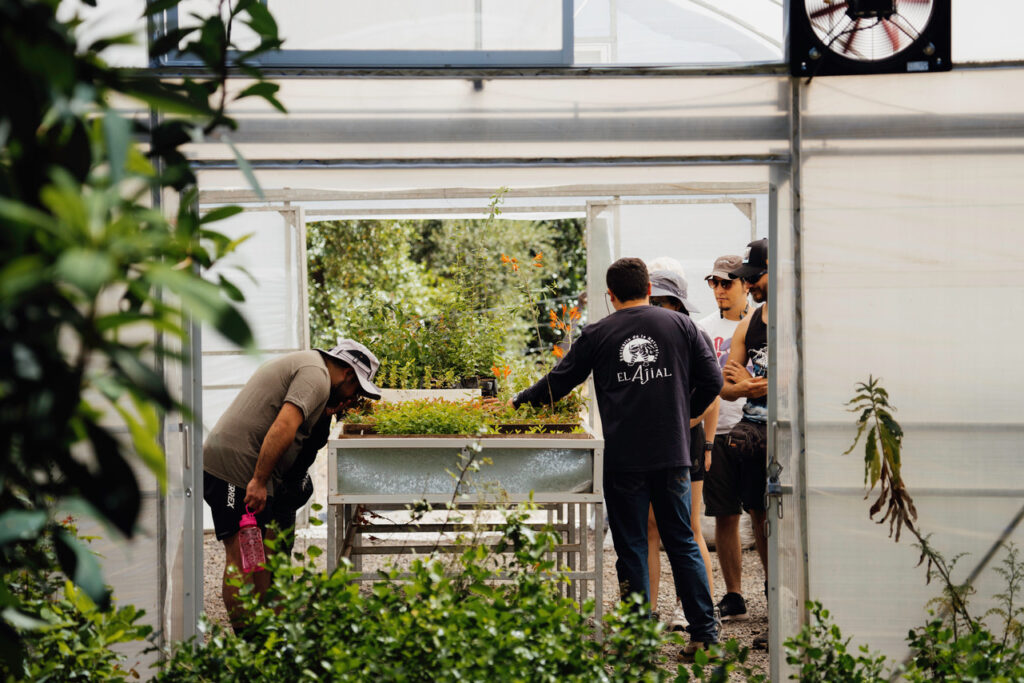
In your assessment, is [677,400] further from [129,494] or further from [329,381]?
[129,494]

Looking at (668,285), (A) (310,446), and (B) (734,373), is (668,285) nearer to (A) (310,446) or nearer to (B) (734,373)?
(B) (734,373)

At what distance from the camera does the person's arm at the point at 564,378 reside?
4203mm

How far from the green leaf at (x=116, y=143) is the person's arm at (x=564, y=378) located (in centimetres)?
336

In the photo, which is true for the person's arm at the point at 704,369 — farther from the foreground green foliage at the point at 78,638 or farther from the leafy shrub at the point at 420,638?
the foreground green foliage at the point at 78,638

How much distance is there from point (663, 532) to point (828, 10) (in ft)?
7.26

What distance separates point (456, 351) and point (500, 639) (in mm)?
3689

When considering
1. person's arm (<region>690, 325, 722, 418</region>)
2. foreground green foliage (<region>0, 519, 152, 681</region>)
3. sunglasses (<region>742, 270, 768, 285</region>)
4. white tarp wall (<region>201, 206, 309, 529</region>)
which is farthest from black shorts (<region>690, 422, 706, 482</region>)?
white tarp wall (<region>201, 206, 309, 529</region>)

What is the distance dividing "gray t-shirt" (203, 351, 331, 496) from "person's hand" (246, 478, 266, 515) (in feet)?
0.54

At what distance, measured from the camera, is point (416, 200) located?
22.1 feet

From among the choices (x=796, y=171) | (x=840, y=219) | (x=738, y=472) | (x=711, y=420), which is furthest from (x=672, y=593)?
(x=796, y=171)

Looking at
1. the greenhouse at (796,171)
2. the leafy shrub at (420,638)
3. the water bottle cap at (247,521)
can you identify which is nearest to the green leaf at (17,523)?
the leafy shrub at (420,638)

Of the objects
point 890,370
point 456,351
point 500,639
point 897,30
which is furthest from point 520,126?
point 456,351

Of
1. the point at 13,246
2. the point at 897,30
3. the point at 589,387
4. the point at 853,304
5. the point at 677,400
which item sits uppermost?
the point at 897,30

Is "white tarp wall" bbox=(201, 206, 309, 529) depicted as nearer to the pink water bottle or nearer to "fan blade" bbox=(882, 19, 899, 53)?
the pink water bottle
